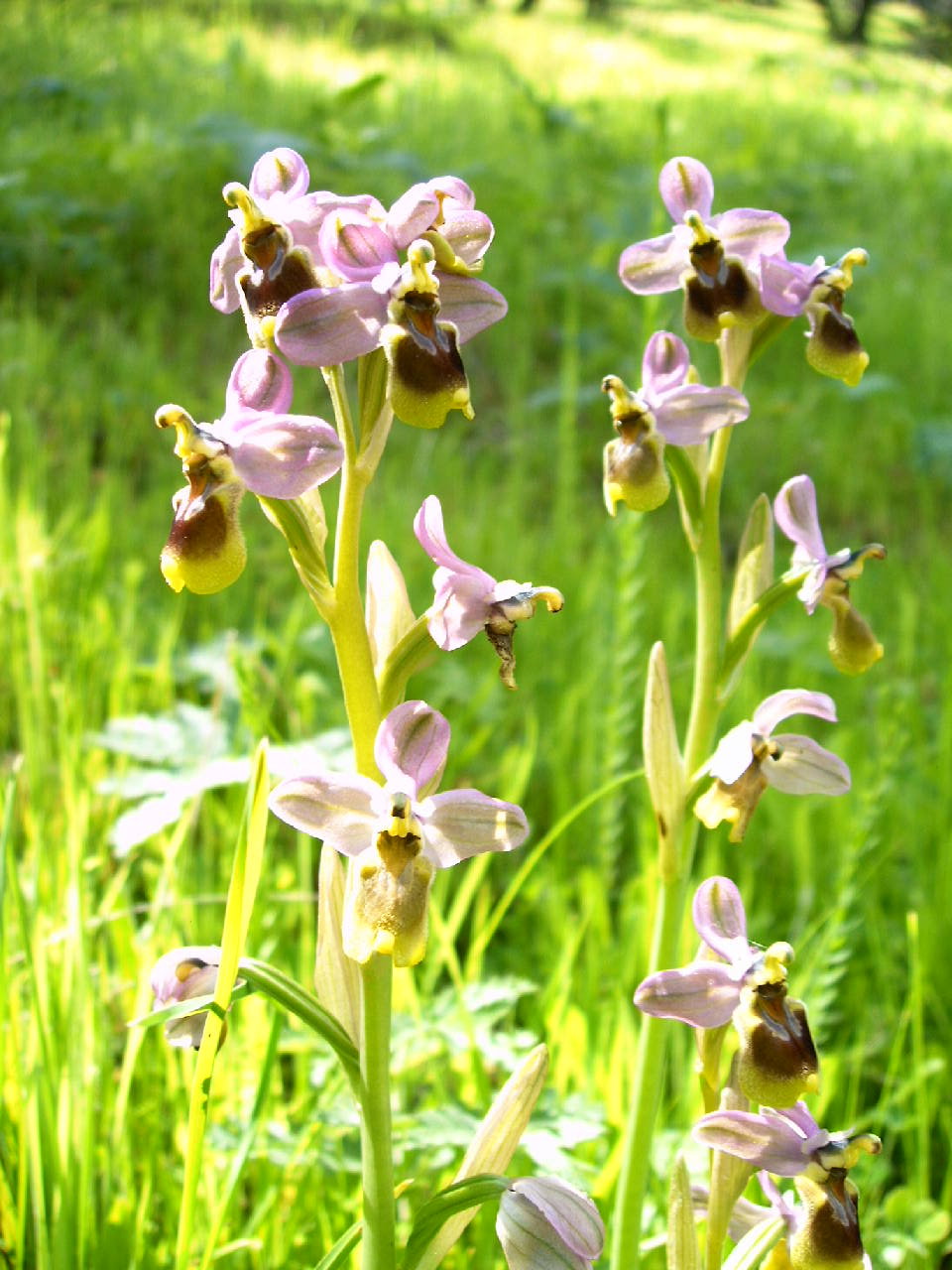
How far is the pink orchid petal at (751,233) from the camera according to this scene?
127cm

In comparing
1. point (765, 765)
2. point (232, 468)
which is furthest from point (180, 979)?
point (765, 765)

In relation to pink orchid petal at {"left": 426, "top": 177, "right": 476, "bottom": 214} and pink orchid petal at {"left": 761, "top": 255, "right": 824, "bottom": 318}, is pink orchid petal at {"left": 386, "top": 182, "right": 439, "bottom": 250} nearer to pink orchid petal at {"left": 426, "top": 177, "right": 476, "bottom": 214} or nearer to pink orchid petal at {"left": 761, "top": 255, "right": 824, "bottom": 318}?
pink orchid petal at {"left": 426, "top": 177, "right": 476, "bottom": 214}

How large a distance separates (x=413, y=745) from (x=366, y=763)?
2.9 inches

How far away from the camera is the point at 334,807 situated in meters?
1.01

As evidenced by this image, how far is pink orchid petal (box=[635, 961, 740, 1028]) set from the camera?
1.05 m

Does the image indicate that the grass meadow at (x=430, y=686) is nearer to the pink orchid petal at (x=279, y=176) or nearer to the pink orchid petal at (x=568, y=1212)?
the pink orchid petal at (x=568, y=1212)

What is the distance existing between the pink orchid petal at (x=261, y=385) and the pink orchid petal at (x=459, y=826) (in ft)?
1.09

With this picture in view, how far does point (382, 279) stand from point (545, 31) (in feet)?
52.3

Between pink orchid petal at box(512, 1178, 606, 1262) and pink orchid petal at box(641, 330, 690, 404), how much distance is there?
720 mm

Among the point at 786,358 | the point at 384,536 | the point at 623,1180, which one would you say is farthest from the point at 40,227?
the point at 623,1180

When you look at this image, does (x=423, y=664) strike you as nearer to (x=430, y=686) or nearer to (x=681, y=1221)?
(x=681, y=1221)

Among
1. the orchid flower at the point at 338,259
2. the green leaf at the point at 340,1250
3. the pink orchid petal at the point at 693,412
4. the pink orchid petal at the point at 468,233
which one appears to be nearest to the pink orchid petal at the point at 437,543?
the orchid flower at the point at 338,259

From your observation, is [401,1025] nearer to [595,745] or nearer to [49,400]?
[595,745]

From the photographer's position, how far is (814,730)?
9.30 ft
